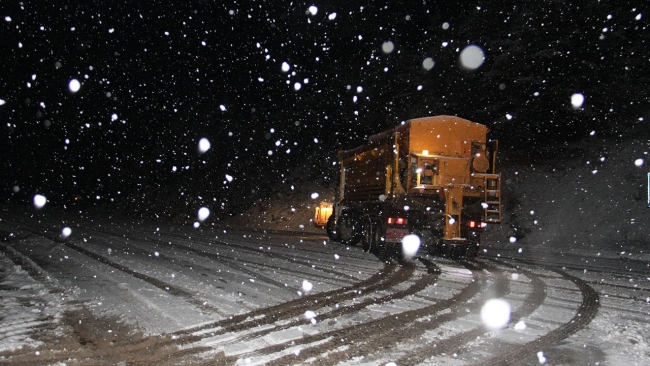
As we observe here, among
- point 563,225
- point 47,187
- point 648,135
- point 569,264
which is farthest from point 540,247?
point 47,187

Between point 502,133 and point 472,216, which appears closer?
point 472,216

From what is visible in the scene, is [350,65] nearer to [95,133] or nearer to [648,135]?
[648,135]

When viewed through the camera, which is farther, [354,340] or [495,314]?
[495,314]

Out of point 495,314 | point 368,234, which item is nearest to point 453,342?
point 495,314

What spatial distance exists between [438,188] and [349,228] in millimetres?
5477

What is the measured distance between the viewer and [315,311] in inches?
266

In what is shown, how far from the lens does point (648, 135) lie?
2275 centimetres

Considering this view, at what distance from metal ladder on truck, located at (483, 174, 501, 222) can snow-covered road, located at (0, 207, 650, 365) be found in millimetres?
1901

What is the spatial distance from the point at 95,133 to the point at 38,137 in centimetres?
1740

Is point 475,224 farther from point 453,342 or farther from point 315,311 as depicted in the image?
point 453,342

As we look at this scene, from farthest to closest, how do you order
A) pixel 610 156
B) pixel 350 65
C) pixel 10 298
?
1. pixel 350 65
2. pixel 610 156
3. pixel 10 298

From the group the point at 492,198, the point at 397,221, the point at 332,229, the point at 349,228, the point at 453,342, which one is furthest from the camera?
the point at 332,229

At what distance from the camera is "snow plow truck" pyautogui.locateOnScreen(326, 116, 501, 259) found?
531 inches

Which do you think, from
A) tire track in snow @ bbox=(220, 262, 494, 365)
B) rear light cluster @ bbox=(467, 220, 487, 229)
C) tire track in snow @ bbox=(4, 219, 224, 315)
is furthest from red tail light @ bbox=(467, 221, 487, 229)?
tire track in snow @ bbox=(4, 219, 224, 315)
